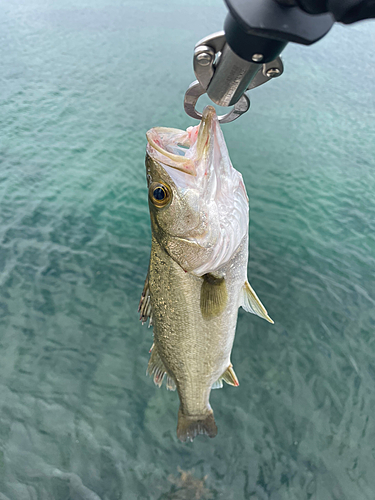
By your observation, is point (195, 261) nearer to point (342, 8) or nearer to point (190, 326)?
point (190, 326)

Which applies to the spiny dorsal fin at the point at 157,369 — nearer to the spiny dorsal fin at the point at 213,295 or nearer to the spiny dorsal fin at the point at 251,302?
the spiny dorsal fin at the point at 213,295

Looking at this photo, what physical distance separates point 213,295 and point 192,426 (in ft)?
4.40

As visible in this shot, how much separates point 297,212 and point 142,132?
13.3 ft

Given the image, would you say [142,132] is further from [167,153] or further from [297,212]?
[167,153]

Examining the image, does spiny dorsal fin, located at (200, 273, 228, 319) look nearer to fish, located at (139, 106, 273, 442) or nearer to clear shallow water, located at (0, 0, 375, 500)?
fish, located at (139, 106, 273, 442)

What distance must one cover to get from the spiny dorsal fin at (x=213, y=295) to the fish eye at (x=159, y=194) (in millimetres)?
561

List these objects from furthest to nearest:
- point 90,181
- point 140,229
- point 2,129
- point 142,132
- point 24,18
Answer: point 24,18
point 142,132
point 2,129
point 90,181
point 140,229

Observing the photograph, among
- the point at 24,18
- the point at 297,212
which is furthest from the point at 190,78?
the point at 24,18

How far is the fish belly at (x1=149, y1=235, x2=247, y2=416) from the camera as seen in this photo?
232cm

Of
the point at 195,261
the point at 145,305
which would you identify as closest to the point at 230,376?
the point at 145,305

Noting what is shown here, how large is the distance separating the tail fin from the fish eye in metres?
1.83

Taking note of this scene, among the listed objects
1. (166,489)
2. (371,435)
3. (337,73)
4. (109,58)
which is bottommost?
(166,489)

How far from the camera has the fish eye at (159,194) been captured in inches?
78.5

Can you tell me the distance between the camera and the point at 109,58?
10.7 m
